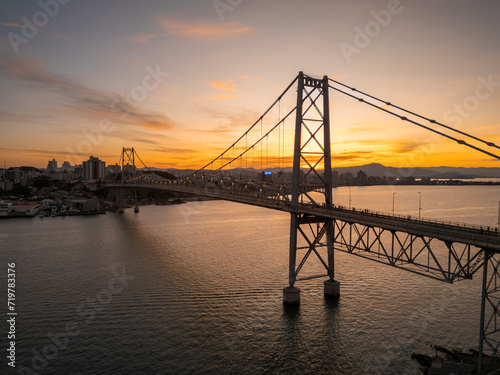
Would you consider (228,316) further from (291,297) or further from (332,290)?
(332,290)

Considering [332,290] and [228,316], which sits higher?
[332,290]

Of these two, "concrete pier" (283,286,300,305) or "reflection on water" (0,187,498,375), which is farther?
"concrete pier" (283,286,300,305)

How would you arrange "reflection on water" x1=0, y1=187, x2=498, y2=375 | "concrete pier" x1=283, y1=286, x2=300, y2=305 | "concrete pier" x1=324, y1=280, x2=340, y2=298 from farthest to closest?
"concrete pier" x1=324, y1=280, x2=340, y2=298 < "concrete pier" x1=283, y1=286, x2=300, y2=305 < "reflection on water" x1=0, y1=187, x2=498, y2=375

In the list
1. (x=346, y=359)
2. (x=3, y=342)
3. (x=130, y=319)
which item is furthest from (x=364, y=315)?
(x=3, y=342)

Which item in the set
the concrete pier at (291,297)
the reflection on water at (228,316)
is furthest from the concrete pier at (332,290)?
the concrete pier at (291,297)

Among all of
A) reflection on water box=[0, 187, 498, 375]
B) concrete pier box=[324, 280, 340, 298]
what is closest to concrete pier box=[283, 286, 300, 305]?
reflection on water box=[0, 187, 498, 375]

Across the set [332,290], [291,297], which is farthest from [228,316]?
[332,290]

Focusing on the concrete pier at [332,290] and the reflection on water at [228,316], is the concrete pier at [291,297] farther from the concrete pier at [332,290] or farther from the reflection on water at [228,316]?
the concrete pier at [332,290]

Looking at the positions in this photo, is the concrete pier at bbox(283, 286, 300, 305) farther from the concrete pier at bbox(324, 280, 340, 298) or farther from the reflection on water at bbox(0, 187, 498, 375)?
the concrete pier at bbox(324, 280, 340, 298)

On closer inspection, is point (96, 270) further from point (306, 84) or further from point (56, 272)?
point (306, 84)
